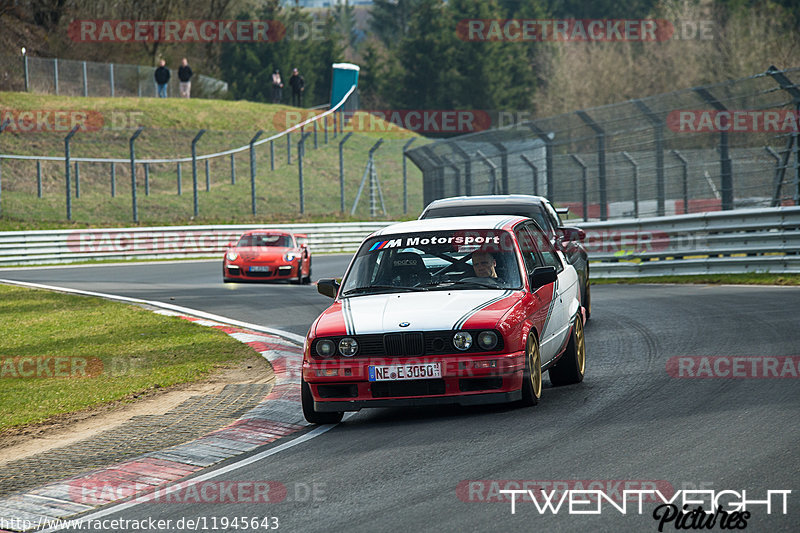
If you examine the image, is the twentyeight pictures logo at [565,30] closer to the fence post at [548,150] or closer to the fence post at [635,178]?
the fence post at [635,178]

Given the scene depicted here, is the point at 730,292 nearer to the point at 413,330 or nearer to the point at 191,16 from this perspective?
the point at 413,330

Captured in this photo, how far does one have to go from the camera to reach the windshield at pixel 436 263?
828cm

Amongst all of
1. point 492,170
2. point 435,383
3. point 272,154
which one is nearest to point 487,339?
point 435,383

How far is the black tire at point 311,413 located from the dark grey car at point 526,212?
4.47 meters

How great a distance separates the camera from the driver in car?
8.32 meters

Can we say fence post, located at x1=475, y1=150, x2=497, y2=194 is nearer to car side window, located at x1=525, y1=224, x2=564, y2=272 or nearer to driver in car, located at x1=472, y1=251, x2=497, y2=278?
car side window, located at x1=525, y1=224, x2=564, y2=272

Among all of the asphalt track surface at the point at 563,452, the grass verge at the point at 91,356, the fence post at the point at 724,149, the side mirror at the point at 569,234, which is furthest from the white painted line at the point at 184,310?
the fence post at the point at 724,149

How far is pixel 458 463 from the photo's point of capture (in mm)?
6137

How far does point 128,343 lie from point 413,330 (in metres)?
6.17

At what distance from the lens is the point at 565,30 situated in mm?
83812

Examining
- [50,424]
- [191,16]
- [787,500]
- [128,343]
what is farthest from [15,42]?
[787,500]

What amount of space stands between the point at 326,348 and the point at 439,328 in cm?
82

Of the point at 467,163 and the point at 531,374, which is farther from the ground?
the point at 467,163

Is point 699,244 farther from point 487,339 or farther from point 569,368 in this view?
point 487,339
